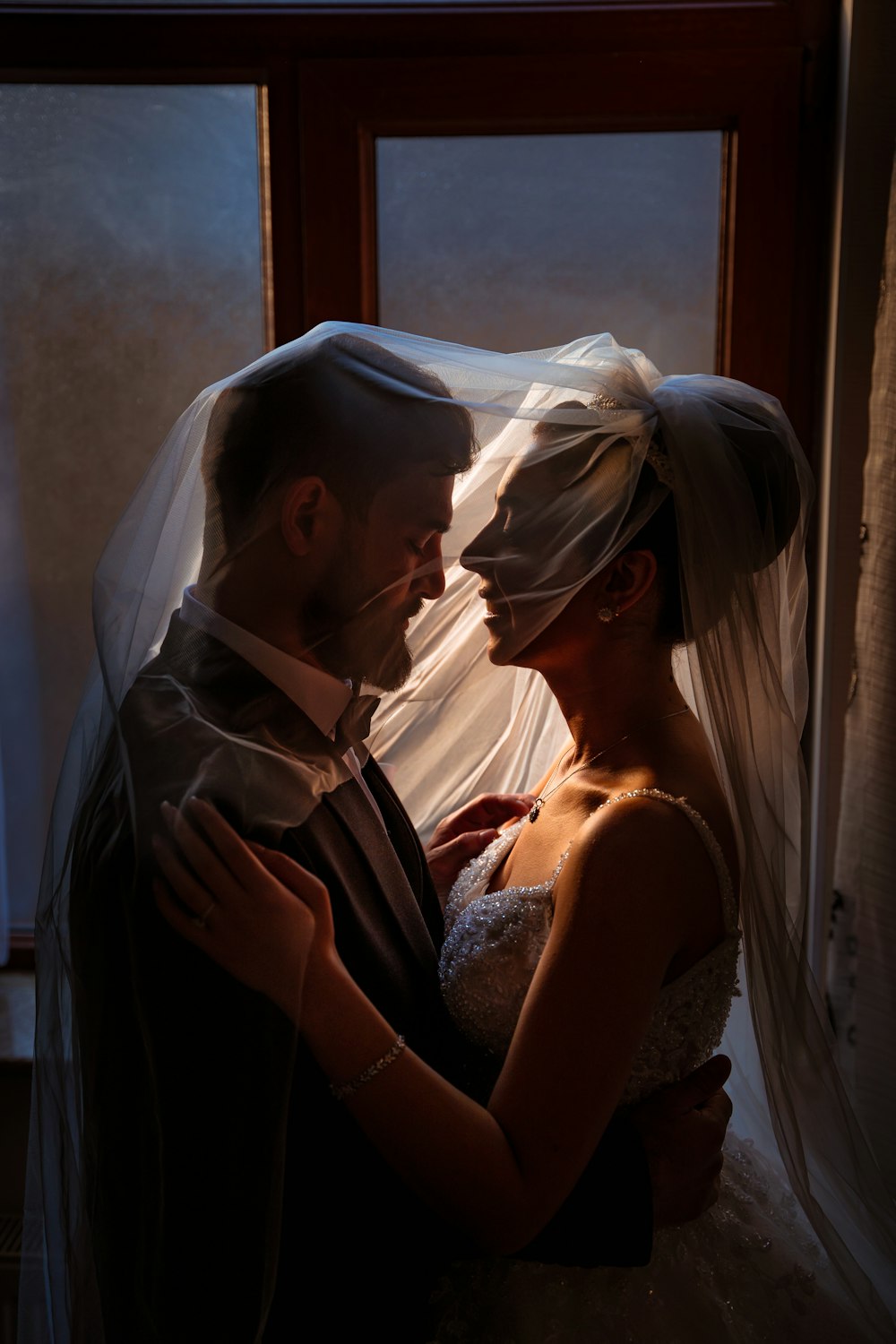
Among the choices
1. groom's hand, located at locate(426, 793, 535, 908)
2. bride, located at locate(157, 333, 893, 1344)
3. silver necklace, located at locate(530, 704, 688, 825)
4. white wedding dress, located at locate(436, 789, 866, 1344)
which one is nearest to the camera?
bride, located at locate(157, 333, 893, 1344)

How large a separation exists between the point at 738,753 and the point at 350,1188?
600 millimetres

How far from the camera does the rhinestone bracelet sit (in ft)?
3.08

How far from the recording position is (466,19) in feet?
5.49

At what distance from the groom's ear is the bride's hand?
278 millimetres

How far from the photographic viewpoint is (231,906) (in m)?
0.88

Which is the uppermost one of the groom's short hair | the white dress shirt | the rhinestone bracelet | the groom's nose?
the groom's short hair

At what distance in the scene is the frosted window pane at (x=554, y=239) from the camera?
1.75 metres

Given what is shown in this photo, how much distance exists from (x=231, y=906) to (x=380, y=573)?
350mm

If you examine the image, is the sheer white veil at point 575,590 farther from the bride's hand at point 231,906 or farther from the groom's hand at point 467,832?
the groom's hand at point 467,832

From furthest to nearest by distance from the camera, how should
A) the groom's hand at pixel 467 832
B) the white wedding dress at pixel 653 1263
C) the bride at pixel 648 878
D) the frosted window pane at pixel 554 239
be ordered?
the frosted window pane at pixel 554 239 → the groom's hand at pixel 467 832 → the white wedding dress at pixel 653 1263 → the bride at pixel 648 878

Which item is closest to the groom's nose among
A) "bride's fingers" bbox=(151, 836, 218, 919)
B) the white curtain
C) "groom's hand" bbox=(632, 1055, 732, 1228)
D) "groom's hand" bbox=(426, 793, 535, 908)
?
"bride's fingers" bbox=(151, 836, 218, 919)

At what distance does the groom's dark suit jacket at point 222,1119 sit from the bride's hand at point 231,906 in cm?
3

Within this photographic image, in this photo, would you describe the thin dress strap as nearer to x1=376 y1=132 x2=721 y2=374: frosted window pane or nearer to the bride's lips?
the bride's lips

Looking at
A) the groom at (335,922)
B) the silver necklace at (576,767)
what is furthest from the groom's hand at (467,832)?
the groom at (335,922)
